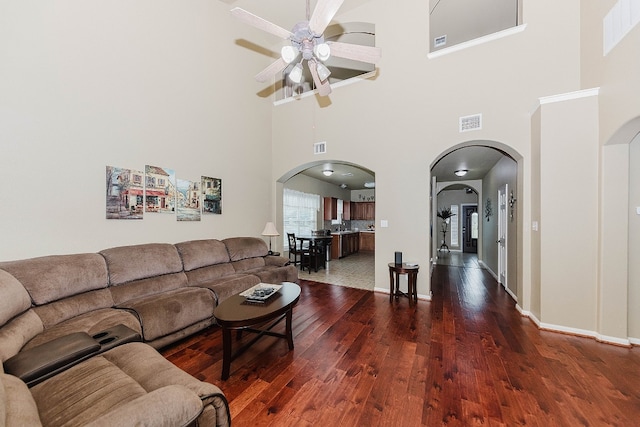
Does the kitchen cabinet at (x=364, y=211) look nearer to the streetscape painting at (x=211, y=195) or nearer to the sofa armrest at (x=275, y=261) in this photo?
the sofa armrest at (x=275, y=261)

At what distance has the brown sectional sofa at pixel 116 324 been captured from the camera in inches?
42.9

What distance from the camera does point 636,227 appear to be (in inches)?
103

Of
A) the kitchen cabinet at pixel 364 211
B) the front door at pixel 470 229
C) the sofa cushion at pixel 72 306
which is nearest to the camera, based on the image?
the sofa cushion at pixel 72 306

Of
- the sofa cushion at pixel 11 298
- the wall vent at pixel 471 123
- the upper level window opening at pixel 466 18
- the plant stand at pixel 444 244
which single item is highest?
the upper level window opening at pixel 466 18

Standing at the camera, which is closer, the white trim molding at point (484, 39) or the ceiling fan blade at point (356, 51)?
the ceiling fan blade at point (356, 51)

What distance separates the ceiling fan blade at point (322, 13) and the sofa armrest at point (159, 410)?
2848 mm

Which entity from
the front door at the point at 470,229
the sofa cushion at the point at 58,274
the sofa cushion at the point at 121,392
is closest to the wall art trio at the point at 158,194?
the sofa cushion at the point at 58,274

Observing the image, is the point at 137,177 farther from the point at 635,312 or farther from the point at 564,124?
the point at 635,312

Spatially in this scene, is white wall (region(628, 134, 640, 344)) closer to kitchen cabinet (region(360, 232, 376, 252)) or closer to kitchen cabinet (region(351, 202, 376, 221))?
kitchen cabinet (region(360, 232, 376, 252))

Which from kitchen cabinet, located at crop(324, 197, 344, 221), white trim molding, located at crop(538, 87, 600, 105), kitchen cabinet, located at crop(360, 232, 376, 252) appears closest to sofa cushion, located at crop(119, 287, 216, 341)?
white trim molding, located at crop(538, 87, 600, 105)

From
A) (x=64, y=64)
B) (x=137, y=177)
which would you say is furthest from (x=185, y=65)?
(x=137, y=177)

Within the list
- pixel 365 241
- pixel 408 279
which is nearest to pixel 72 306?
pixel 408 279

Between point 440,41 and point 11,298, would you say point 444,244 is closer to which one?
point 440,41

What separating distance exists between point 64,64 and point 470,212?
11.9m
